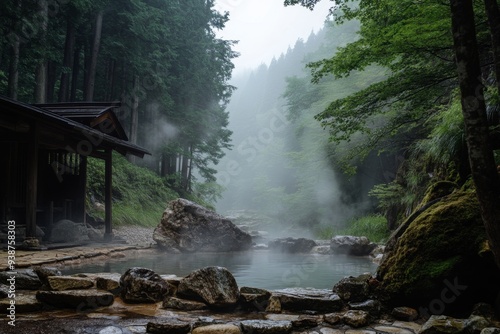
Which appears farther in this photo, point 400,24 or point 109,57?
point 109,57

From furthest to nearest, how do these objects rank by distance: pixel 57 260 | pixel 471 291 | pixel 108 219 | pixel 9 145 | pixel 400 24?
pixel 108 219 → pixel 9 145 → pixel 57 260 → pixel 400 24 → pixel 471 291

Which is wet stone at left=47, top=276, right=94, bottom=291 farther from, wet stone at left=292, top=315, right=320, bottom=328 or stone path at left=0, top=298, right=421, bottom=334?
wet stone at left=292, top=315, right=320, bottom=328

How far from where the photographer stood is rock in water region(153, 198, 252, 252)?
1161 cm

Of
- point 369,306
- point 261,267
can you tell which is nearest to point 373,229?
point 261,267

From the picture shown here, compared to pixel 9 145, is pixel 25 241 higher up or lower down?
lower down

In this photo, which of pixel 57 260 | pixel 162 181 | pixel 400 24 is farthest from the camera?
pixel 162 181

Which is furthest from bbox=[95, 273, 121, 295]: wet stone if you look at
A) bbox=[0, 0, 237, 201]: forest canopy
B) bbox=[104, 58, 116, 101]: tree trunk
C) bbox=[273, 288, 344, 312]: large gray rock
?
bbox=[104, 58, 116, 101]: tree trunk

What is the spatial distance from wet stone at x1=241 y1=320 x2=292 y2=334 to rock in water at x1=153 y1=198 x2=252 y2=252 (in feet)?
26.2

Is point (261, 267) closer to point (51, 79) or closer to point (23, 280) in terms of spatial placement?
point (23, 280)

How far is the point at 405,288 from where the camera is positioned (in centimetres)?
428

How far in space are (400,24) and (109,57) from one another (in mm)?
19880

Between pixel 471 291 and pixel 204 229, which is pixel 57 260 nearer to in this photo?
pixel 204 229

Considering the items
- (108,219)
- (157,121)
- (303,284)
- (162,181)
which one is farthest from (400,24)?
(157,121)

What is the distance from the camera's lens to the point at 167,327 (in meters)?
3.55
